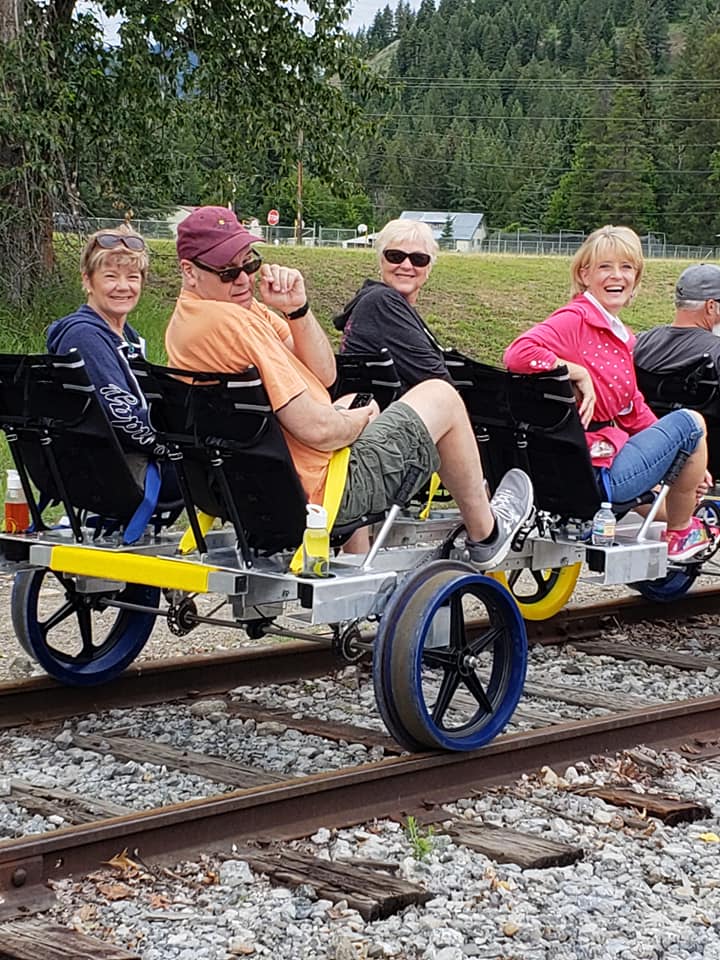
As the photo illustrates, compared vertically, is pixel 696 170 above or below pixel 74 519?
above

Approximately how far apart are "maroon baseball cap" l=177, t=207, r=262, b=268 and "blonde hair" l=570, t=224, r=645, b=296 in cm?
202

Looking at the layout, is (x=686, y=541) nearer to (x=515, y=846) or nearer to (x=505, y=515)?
(x=505, y=515)

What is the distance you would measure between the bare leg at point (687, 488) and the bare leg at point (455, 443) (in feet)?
4.42

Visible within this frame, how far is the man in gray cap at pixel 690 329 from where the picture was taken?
24.9 feet

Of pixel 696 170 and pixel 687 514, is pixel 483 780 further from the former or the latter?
pixel 696 170

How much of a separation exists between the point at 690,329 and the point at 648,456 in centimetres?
113

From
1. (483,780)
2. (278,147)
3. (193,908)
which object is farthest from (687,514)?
(278,147)

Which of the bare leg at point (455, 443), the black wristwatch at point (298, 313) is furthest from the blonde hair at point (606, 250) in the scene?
the black wristwatch at point (298, 313)

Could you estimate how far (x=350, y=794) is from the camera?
5.14 meters

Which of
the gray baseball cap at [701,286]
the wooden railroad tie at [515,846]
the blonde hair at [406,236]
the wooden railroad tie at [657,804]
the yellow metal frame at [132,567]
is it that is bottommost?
the wooden railroad tie at [657,804]

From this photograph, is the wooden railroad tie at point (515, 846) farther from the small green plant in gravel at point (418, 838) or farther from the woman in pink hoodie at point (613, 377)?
the woman in pink hoodie at point (613, 377)

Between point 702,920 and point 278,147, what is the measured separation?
55.2 feet

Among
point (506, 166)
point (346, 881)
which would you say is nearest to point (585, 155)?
point (506, 166)

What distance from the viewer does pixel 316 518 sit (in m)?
5.36
